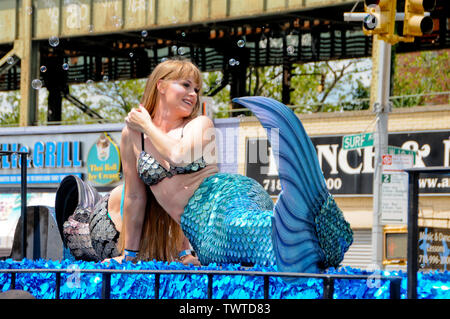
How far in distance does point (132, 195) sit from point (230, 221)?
892 millimetres

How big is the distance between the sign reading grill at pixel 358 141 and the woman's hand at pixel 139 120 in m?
7.65

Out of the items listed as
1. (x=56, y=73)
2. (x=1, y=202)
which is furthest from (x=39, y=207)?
(x=56, y=73)

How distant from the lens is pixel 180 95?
204 inches

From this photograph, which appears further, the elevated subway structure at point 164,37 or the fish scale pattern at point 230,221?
the elevated subway structure at point 164,37

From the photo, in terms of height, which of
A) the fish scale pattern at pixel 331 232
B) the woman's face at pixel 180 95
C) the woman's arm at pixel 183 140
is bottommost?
the fish scale pattern at pixel 331 232

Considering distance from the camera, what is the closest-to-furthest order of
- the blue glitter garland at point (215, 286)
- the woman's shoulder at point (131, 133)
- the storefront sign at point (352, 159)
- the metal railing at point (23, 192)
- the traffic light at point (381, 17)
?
the blue glitter garland at point (215, 286), the woman's shoulder at point (131, 133), the metal railing at point (23, 192), the traffic light at point (381, 17), the storefront sign at point (352, 159)

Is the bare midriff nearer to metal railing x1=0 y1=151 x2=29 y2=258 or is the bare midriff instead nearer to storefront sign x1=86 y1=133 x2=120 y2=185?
metal railing x1=0 y1=151 x2=29 y2=258

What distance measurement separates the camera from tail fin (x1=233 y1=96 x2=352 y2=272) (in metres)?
4.05

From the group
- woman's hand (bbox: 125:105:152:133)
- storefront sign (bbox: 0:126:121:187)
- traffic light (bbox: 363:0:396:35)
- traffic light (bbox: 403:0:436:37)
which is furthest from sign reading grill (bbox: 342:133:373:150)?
storefront sign (bbox: 0:126:121:187)

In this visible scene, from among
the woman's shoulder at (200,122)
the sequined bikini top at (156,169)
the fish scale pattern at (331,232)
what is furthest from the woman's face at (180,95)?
the fish scale pattern at (331,232)

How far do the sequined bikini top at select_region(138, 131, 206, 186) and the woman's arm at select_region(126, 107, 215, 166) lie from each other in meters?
0.05

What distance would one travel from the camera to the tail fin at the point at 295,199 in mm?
4055

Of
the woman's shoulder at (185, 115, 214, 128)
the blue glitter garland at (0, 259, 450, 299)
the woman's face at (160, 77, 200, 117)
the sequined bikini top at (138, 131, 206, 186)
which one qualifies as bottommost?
the blue glitter garland at (0, 259, 450, 299)

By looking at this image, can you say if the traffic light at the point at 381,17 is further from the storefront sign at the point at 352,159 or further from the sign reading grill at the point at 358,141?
the storefront sign at the point at 352,159
